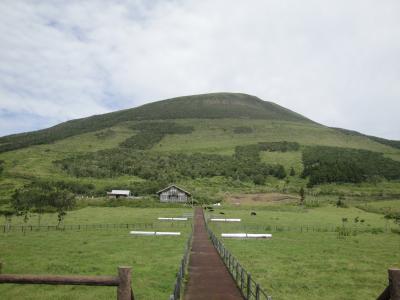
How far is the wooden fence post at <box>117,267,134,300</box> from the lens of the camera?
20.6 feet

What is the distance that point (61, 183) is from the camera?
108m

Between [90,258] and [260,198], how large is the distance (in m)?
73.0

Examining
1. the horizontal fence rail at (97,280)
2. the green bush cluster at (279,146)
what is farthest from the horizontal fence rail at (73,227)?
the green bush cluster at (279,146)

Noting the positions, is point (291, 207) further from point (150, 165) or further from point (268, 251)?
point (150, 165)

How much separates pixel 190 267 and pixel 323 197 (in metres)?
84.5

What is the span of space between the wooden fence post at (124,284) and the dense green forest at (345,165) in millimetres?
120285

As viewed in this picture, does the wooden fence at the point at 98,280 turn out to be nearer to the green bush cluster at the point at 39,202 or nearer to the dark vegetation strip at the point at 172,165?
the green bush cluster at the point at 39,202

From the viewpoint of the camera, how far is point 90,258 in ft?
92.9

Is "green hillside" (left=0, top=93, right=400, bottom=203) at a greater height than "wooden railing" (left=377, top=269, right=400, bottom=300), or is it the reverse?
"green hillside" (left=0, top=93, right=400, bottom=203)

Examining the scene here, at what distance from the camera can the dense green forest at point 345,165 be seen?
422 feet

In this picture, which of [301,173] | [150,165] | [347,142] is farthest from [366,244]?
[347,142]

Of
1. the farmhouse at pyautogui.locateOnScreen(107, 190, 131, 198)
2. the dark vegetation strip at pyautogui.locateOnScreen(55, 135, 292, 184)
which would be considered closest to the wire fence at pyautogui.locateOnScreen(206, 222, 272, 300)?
the farmhouse at pyautogui.locateOnScreen(107, 190, 131, 198)

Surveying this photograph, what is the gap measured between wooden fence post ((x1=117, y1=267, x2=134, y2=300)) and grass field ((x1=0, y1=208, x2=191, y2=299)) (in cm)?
1231

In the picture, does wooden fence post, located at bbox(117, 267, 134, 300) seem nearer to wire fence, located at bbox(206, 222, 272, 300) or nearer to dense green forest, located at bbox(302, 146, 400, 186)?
wire fence, located at bbox(206, 222, 272, 300)
